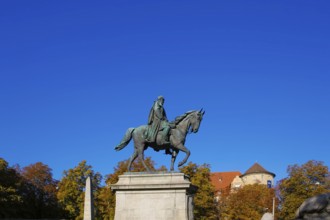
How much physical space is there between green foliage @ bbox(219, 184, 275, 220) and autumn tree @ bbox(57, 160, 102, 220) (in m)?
16.1

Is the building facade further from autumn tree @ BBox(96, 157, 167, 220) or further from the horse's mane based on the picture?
the horse's mane

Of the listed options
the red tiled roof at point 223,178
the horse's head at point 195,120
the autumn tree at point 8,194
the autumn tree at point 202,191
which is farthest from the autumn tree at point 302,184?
the red tiled roof at point 223,178

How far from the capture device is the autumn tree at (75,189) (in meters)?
46.5

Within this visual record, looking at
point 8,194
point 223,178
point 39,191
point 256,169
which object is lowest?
point 8,194

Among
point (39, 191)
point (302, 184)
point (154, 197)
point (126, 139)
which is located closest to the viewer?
point (154, 197)

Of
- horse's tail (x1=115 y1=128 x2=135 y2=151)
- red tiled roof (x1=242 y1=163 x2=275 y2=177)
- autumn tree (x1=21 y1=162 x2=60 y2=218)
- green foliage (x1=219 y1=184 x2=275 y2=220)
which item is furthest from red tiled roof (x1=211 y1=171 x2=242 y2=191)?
horse's tail (x1=115 y1=128 x2=135 y2=151)

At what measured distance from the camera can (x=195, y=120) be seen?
17875mm

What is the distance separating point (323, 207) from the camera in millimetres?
3717

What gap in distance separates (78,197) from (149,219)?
103 ft

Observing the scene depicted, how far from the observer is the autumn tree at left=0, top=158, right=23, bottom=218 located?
4216cm

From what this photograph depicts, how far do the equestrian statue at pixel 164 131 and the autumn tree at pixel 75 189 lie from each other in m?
28.7

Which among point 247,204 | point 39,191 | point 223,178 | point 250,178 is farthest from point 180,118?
point 223,178

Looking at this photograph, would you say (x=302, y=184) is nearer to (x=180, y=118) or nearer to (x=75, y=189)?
(x=75, y=189)

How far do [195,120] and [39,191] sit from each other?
45.0 m
